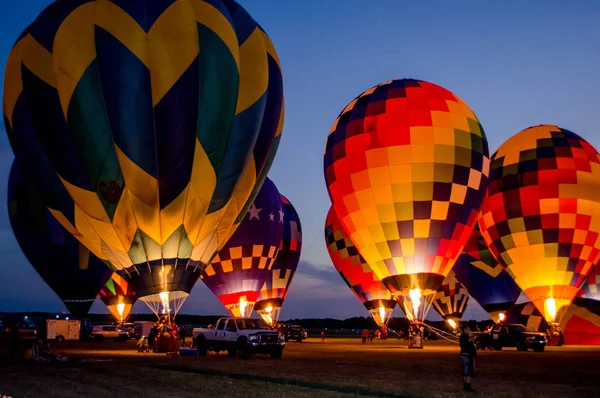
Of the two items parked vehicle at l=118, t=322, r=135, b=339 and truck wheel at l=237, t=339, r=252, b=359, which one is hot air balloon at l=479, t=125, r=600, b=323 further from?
parked vehicle at l=118, t=322, r=135, b=339

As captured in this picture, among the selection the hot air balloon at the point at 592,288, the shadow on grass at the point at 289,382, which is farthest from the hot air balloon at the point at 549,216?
the shadow on grass at the point at 289,382

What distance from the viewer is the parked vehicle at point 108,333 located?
132 ft

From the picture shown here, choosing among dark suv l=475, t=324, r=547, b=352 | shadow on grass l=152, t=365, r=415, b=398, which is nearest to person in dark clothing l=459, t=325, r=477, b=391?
shadow on grass l=152, t=365, r=415, b=398

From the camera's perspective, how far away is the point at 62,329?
4025 centimetres

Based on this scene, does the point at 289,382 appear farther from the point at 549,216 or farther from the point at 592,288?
the point at 592,288

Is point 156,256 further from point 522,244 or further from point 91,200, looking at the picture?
point 522,244

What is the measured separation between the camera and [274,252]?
35.5 meters

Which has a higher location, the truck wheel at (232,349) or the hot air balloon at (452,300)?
the hot air balloon at (452,300)

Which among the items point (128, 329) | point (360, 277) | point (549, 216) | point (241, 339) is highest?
point (549, 216)

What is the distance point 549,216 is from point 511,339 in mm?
7081

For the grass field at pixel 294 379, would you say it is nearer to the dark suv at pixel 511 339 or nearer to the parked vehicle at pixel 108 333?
the dark suv at pixel 511 339

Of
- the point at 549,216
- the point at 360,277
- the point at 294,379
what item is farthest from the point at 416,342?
the point at 294,379

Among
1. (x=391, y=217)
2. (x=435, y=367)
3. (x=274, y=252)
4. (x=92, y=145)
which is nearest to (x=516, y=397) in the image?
(x=435, y=367)

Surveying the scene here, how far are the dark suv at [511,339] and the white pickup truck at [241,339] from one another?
10317mm
